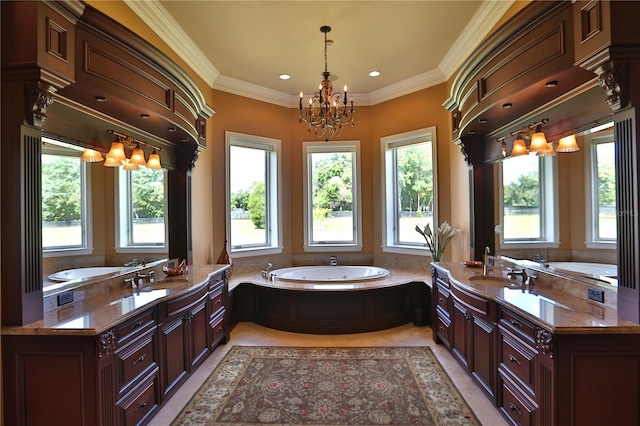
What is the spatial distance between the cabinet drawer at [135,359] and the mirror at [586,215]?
10.0 ft

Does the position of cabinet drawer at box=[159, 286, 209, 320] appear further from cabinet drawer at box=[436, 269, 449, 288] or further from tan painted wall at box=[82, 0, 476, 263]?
cabinet drawer at box=[436, 269, 449, 288]

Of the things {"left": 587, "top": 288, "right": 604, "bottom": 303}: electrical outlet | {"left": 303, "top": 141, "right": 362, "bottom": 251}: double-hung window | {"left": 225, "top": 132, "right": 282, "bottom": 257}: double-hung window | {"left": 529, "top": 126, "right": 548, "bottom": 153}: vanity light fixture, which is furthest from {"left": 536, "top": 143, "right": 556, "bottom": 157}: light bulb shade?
{"left": 225, "top": 132, "right": 282, "bottom": 257}: double-hung window

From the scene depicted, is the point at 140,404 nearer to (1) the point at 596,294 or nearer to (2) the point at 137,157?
(2) the point at 137,157

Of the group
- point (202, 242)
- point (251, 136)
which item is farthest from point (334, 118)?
point (202, 242)

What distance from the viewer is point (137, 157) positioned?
310 cm

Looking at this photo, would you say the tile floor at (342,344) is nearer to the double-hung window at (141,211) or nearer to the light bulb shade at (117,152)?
the double-hung window at (141,211)

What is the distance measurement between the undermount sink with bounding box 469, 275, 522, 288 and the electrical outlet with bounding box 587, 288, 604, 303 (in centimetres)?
60

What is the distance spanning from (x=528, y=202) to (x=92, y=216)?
3768mm

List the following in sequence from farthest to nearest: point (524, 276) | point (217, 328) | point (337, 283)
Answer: point (337, 283), point (217, 328), point (524, 276)

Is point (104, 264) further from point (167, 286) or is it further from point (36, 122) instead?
point (36, 122)

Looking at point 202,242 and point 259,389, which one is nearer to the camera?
point 259,389

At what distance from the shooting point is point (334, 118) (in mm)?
3361

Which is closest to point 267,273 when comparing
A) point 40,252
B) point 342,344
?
point 342,344

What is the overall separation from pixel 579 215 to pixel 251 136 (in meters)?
4.06
